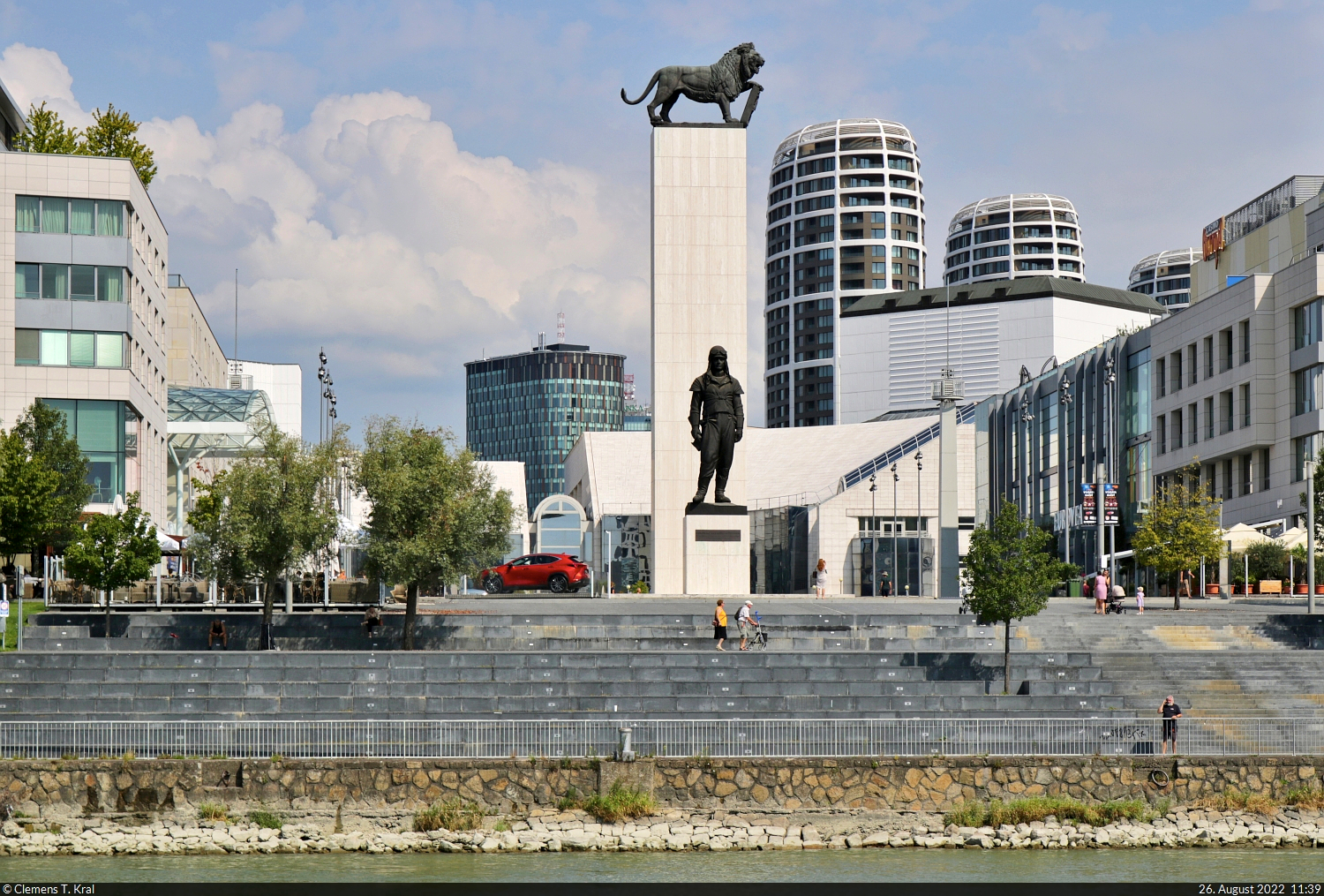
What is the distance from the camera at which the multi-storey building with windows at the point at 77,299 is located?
2181 inches

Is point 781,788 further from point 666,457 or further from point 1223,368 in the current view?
point 1223,368

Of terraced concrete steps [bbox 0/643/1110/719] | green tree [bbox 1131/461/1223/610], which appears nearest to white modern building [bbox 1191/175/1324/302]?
green tree [bbox 1131/461/1223/610]

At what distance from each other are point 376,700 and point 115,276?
114ft

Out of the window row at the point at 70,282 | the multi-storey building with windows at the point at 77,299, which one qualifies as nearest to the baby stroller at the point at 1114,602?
the multi-storey building with windows at the point at 77,299

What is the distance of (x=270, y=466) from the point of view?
3556 centimetres

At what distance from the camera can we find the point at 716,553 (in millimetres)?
43719

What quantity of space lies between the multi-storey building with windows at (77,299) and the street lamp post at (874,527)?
36660 millimetres

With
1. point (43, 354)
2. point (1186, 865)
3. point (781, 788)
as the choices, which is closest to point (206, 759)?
point (781, 788)

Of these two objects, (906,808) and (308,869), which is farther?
(906,808)

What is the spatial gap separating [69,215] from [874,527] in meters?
45.2

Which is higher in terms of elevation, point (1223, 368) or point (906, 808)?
point (1223, 368)

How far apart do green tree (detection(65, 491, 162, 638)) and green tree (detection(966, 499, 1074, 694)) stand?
18.4 meters

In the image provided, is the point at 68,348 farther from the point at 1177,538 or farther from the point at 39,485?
the point at 1177,538

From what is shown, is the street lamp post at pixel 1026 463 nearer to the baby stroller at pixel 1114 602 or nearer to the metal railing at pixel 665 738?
the baby stroller at pixel 1114 602
